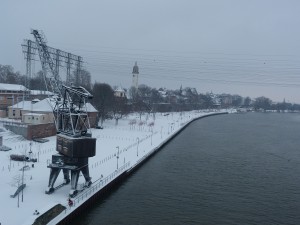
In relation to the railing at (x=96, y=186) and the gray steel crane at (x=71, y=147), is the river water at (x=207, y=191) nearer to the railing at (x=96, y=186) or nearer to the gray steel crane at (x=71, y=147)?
the railing at (x=96, y=186)

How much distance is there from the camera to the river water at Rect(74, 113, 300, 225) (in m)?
20.8

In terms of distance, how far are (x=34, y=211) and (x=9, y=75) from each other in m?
87.8

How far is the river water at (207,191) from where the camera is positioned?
20767 mm

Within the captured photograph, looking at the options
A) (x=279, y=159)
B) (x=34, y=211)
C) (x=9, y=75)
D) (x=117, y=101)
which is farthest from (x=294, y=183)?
(x=9, y=75)

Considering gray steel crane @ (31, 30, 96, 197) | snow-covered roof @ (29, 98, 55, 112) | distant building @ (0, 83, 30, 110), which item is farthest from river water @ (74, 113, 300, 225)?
A: distant building @ (0, 83, 30, 110)

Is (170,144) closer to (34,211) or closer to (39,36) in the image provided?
(39,36)

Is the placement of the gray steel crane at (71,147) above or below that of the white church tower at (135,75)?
below

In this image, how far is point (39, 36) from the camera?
30.0m

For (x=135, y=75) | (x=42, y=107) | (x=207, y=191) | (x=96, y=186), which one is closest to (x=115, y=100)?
(x=42, y=107)

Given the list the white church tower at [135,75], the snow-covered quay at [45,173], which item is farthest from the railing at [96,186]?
the white church tower at [135,75]

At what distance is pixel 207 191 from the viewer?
25.7 metres

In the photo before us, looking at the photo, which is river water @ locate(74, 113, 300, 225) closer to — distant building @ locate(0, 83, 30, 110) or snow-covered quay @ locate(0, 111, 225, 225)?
snow-covered quay @ locate(0, 111, 225, 225)

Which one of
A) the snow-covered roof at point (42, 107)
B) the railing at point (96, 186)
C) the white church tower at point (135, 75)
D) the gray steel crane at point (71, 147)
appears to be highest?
the white church tower at point (135, 75)

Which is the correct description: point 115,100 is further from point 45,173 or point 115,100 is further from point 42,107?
point 45,173
